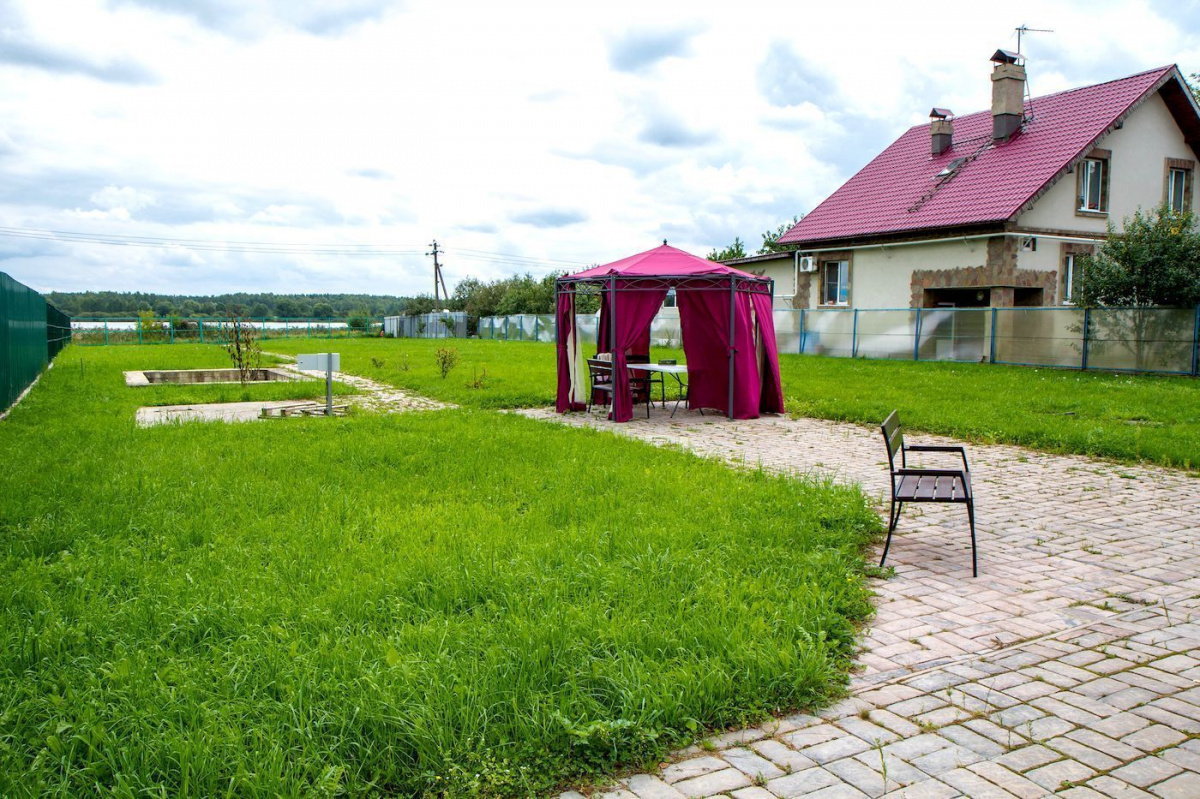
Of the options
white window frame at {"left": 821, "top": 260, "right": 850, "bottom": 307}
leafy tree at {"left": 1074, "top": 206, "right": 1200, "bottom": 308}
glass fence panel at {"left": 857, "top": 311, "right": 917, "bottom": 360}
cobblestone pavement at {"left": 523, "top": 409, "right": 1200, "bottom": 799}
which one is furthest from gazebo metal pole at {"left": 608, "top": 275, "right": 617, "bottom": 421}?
white window frame at {"left": 821, "top": 260, "right": 850, "bottom": 307}

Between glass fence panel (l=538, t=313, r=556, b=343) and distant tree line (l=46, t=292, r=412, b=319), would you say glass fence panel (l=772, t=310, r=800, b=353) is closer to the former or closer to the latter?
glass fence panel (l=538, t=313, r=556, b=343)

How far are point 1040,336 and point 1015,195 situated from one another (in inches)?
171

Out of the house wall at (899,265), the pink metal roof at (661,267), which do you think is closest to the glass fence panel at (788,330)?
the house wall at (899,265)

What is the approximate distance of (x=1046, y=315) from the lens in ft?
68.0

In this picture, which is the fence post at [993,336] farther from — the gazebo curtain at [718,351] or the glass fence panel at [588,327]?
the glass fence panel at [588,327]

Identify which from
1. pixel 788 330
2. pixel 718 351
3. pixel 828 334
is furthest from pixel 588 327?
pixel 718 351

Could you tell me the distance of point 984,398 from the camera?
1434 centimetres

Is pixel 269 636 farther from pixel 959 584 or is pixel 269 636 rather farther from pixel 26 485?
pixel 26 485

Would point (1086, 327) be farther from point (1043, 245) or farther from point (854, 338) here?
point (854, 338)

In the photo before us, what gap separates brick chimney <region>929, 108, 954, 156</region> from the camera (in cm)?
2834

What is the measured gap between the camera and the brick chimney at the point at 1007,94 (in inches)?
996

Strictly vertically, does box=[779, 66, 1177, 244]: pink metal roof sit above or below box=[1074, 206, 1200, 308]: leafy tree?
above

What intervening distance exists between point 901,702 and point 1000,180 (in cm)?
2402

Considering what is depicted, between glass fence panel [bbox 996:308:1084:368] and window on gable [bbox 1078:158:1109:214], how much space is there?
512cm
